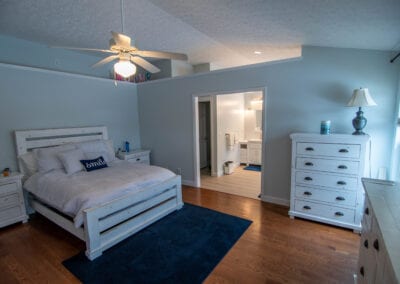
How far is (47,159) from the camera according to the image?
319cm

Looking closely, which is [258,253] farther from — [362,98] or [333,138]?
[362,98]

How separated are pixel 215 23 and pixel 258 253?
2.90 meters

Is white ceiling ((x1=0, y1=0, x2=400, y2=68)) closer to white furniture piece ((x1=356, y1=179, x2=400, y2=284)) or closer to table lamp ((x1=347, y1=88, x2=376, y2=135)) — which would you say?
table lamp ((x1=347, y1=88, x2=376, y2=135))

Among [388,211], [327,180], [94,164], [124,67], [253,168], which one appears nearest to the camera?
[388,211]

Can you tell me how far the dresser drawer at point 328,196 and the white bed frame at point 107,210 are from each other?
190 cm

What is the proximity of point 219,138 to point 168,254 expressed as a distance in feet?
10.5

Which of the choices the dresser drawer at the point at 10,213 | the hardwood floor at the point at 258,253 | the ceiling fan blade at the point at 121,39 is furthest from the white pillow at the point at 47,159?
the ceiling fan blade at the point at 121,39

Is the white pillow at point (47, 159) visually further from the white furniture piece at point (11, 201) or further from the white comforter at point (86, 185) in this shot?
the white furniture piece at point (11, 201)

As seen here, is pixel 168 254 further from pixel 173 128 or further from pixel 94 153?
pixel 173 128

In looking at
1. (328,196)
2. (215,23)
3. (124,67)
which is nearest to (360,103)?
(328,196)

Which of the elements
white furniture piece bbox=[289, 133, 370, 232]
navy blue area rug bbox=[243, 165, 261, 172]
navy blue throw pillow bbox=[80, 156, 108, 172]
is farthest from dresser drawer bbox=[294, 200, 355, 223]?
navy blue throw pillow bbox=[80, 156, 108, 172]

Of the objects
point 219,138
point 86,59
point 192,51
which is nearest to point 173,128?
point 219,138

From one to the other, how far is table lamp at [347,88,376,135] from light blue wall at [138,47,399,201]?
0.23 m

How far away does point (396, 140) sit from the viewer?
2.46 meters
